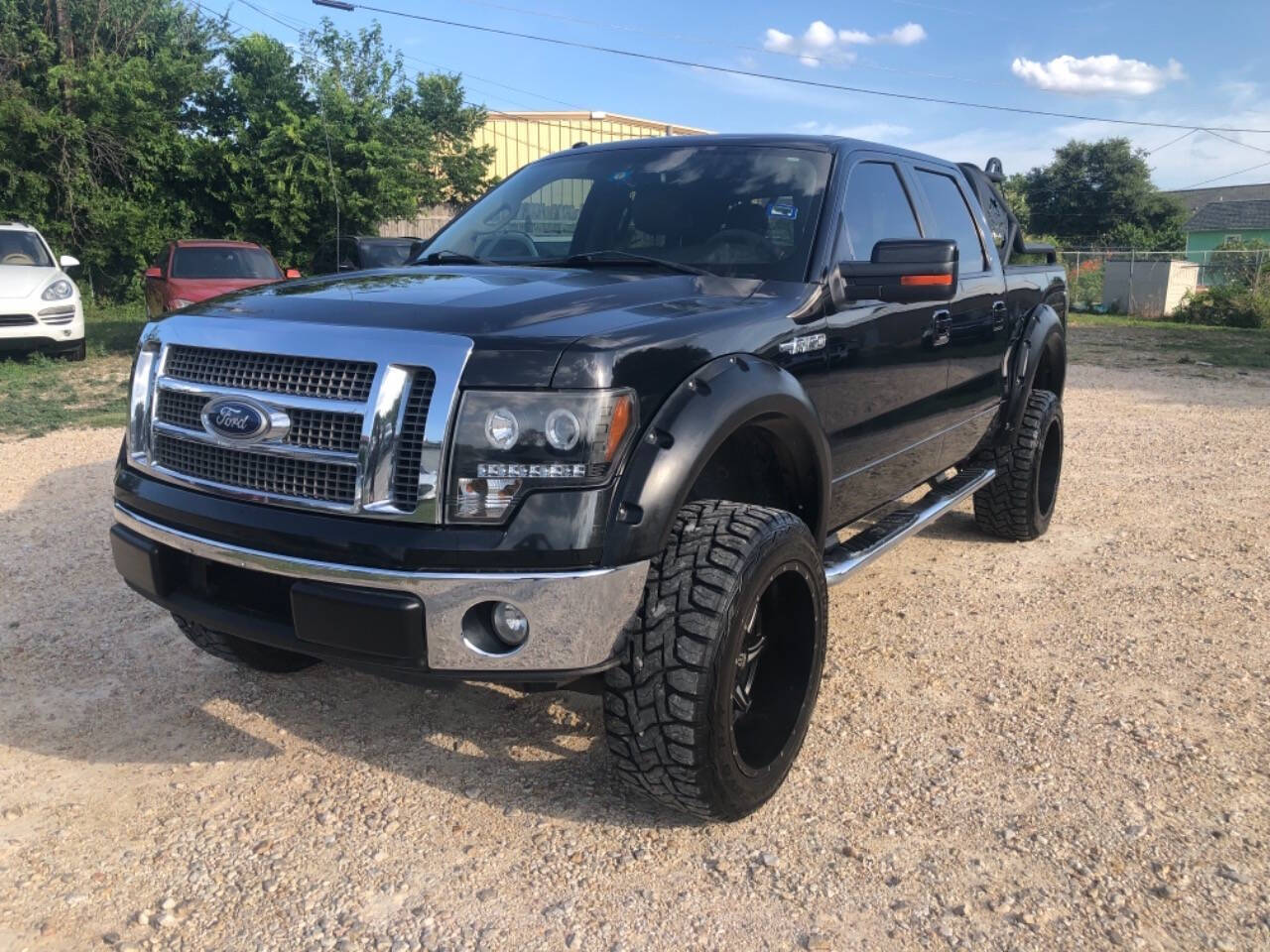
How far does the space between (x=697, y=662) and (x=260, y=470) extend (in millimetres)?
1170

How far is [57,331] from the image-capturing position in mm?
11758

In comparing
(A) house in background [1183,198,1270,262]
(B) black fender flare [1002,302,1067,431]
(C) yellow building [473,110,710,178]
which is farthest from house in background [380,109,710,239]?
(A) house in background [1183,198,1270,262]

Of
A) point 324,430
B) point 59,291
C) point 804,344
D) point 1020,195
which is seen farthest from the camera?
point 1020,195

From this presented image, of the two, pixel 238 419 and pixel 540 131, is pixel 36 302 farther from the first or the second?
pixel 540 131

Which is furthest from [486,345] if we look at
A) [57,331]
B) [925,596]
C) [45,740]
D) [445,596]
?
[57,331]

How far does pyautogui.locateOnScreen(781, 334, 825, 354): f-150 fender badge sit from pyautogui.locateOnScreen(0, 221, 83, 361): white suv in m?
11.2

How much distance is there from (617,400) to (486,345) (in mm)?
322

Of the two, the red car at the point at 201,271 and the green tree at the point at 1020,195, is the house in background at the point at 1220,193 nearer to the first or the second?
the green tree at the point at 1020,195

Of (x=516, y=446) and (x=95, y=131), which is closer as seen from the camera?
(x=516, y=446)

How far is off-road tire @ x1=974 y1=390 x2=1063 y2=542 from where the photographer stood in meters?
5.16

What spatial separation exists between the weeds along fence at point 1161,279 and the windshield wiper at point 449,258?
22.4 metres

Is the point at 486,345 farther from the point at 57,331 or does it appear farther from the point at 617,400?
the point at 57,331

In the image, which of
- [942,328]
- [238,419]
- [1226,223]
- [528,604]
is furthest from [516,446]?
[1226,223]

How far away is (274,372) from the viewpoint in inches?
97.9
